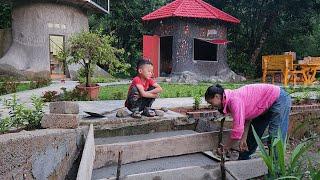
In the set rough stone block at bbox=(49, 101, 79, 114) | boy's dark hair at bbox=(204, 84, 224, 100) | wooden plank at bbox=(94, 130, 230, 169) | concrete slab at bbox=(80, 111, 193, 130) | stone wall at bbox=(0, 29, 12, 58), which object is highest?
stone wall at bbox=(0, 29, 12, 58)

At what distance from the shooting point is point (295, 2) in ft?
59.8

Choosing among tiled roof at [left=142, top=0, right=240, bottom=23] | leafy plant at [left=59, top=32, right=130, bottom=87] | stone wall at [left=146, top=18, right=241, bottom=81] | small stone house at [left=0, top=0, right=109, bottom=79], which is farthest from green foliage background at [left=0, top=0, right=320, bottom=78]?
leafy plant at [left=59, top=32, right=130, bottom=87]

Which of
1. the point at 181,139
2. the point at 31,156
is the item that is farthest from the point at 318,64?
the point at 31,156

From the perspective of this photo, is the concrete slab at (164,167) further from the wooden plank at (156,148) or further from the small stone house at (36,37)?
the small stone house at (36,37)

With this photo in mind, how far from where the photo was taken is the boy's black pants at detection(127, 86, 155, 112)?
5.35 meters

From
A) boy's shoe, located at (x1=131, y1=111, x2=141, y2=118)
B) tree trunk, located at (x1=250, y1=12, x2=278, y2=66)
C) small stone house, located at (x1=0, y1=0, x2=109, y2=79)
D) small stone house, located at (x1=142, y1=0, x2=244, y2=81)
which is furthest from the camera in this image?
tree trunk, located at (x1=250, y1=12, x2=278, y2=66)

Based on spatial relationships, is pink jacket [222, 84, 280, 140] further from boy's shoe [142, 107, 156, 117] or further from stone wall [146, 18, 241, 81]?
stone wall [146, 18, 241, 81]

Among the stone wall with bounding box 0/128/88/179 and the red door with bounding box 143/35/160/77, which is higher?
the red door with bounding box 143/35/160/77

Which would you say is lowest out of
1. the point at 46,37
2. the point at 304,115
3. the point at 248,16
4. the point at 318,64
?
the point at 304,115

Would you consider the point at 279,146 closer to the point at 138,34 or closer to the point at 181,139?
the point at 181,139

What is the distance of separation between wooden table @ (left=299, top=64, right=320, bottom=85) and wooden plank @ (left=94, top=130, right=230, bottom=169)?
1003 centimetres

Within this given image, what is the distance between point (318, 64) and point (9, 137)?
40.4 feet

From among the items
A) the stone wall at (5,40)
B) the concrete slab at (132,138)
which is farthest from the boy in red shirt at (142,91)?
the stone wall at (5,40)

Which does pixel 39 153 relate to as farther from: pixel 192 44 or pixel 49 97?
pixel 192 44
